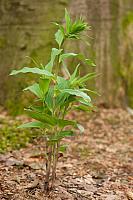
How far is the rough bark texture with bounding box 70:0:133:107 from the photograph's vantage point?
4754 mm

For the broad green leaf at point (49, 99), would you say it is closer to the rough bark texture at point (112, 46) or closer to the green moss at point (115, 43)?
the rough bark texture at point (112, 46)

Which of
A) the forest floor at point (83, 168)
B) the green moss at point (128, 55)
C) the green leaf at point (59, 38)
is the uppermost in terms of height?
the green leaf at point (59, 38)

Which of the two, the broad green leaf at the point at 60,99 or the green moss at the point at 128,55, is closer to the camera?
the broad green leaf at the point at 60,99

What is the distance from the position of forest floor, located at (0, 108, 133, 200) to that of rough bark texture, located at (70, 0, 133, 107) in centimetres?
68

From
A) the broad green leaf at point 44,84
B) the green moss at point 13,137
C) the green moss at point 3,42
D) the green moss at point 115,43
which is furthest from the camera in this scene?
the green moss at point 115,43

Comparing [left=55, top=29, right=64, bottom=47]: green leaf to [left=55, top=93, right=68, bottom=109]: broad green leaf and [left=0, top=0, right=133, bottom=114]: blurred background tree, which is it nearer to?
→ [left=55, top=93, right=68, bottom=109]: broad green leaf

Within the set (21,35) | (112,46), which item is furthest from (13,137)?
(112,46)

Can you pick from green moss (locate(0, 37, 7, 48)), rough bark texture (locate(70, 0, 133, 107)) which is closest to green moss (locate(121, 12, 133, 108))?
rough bark texture (locate(70, 0, 133, 107))

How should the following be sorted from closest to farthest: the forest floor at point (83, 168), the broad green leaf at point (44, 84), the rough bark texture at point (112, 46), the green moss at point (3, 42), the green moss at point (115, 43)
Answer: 1. the broad green leaf at point (44, 84)
2. the forest floor at point (83, 168)
3. the green moss at point (3, 42)
4. the rough bark texture at point (112, 46)
5. the green moss at point (115, 43)

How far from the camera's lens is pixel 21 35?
14.4ft

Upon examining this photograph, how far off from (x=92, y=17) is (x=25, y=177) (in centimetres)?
252

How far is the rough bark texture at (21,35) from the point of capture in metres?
4.33

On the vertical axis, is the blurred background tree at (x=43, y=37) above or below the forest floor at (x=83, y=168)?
above

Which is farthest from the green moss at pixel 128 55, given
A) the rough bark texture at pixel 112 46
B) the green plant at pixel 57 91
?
the green plant at pixel 57 91
